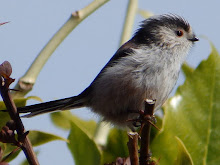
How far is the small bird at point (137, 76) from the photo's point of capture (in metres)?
3.03

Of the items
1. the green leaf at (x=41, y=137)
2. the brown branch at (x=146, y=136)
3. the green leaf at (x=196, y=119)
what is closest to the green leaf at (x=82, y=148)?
the green leaf at (x=41, y=137)

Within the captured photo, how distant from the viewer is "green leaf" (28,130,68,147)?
76.1 inches

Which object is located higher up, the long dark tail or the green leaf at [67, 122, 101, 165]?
the green leaf at [67, 122, 101, 165]

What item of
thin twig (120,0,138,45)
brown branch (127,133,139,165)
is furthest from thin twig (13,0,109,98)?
brown branch (127,133,139,165)

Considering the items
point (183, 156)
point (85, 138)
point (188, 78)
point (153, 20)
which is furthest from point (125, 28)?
point (153, 20)

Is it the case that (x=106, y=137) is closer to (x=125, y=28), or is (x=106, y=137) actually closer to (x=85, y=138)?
(x=85, y=138)

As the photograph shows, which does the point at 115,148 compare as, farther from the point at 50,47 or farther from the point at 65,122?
the point at 50,47

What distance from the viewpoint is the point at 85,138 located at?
2.05 meters

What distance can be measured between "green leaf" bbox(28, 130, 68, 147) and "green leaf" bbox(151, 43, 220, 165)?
1.73 ft

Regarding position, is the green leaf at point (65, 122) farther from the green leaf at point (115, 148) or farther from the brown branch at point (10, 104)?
the brown branch at point (10, 104)

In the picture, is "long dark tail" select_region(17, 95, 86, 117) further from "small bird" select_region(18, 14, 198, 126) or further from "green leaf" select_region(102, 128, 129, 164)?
"green leaf" select_region(102, 128, 129, 164)

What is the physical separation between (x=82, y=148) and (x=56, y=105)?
1.15 meters

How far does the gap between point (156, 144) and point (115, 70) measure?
4.43ft

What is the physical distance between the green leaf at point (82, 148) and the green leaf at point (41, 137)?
0.14 meters
